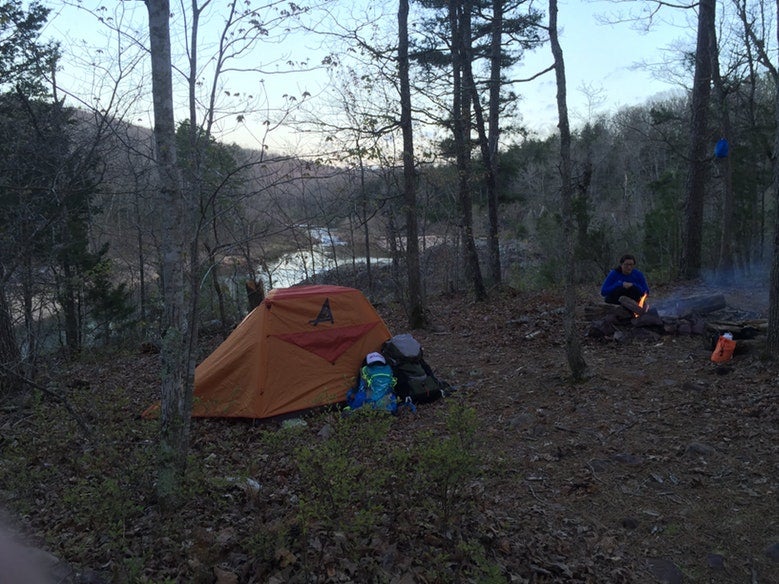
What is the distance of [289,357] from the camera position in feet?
23.6

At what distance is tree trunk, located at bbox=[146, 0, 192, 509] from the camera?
13.8ft

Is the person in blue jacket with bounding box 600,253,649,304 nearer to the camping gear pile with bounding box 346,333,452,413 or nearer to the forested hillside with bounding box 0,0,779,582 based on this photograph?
the forested hillside with bounding box 0,0,779,582

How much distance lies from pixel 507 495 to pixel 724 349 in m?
4.09

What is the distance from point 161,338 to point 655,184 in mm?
20836

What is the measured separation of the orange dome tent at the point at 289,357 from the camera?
689 cm

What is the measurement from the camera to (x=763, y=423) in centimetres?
539

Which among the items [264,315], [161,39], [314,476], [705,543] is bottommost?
[705,543]

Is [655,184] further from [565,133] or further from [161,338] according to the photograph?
[161,338]

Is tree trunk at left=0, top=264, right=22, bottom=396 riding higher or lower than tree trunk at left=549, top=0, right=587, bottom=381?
lower

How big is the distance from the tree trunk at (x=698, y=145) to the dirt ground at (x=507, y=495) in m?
5.99

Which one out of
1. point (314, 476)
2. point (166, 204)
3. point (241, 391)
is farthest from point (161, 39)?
point (241, 391)

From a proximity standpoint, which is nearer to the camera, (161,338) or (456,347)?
(161,338)

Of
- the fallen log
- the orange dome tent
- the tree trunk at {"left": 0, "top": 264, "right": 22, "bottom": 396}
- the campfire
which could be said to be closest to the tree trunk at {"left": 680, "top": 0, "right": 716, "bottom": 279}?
the fallen log

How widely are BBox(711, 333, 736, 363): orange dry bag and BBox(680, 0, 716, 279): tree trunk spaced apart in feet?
20.9
